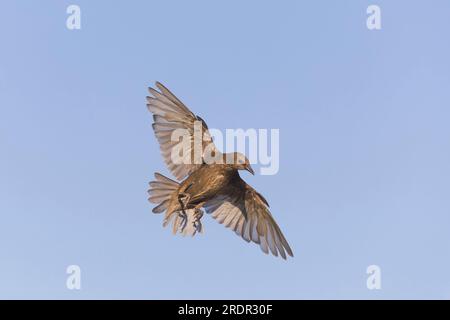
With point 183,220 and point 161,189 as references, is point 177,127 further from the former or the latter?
point 183,220

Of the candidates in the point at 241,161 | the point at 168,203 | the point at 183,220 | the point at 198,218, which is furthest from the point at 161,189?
the point at 241,161

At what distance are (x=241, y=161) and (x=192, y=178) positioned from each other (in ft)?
4.04

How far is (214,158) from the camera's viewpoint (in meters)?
18.2

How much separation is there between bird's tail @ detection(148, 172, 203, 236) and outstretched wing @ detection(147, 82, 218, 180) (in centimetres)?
70

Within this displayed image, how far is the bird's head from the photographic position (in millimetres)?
17797

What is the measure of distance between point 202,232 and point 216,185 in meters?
1.41

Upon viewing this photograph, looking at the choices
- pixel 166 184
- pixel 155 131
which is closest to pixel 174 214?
pixel 166 184

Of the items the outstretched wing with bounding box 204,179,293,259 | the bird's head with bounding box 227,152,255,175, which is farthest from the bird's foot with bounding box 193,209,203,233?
the bird's head with bounding box 227,152,255,175

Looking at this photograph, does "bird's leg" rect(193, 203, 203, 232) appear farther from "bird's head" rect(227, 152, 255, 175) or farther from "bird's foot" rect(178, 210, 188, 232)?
"bird's head" rect(227, 152, 255, 175)

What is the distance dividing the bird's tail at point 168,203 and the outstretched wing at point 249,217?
95 centimetres

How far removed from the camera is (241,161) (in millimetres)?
17828

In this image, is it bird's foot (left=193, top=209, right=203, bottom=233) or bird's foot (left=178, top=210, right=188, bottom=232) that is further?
bird's foot (left=193, top=209, right=203, bottom=233)
